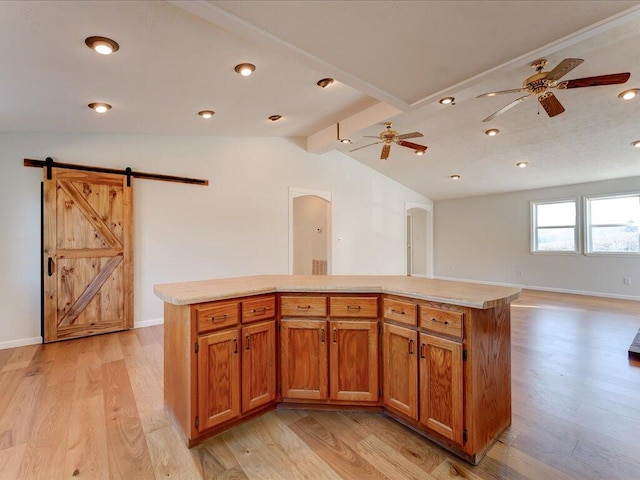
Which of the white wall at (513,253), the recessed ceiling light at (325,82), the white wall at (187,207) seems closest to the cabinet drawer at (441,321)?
the recessed ceiling light at (325,82)

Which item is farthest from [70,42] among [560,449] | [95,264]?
[560,449]

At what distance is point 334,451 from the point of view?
1.82 m

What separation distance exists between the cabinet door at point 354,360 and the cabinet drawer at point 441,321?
370mm

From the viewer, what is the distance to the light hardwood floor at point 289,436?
1.67 metres

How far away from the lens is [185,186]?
4680 mm

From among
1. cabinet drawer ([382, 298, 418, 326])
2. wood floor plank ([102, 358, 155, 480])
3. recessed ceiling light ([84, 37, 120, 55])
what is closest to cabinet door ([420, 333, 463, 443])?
cabinet drawer ([382, 298, 418, 326])

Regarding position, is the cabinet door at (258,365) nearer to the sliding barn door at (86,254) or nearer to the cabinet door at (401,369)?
the cabinet door at (401,369)

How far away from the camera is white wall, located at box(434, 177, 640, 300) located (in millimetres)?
6477

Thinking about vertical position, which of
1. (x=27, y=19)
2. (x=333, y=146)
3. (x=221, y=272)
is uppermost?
(x=333, y=146)

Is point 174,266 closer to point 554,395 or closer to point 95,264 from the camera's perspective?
point 95,264

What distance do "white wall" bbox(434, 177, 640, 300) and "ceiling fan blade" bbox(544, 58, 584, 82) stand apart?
225 inches

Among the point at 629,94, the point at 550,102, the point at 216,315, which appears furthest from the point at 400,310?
the point at 629,94

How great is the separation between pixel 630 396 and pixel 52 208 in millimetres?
6049

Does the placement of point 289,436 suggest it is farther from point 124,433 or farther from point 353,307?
point 124,433
